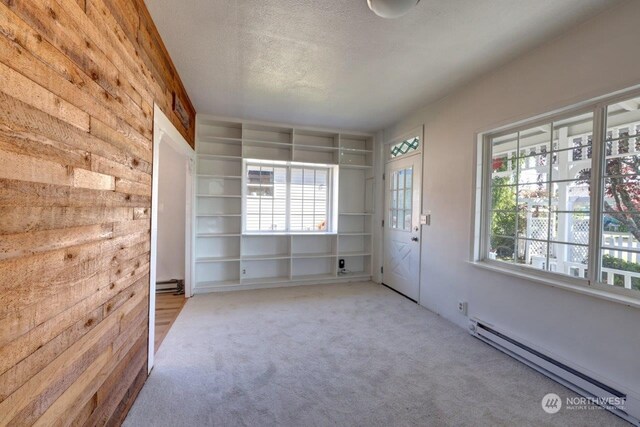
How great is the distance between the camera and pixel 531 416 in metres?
1.70

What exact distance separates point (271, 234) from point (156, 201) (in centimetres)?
230

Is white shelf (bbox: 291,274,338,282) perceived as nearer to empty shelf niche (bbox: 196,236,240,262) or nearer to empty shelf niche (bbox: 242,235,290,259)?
empty shelf niche (bbox: 242,235,290,259)

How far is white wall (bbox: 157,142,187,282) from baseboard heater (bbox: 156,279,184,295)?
79mm

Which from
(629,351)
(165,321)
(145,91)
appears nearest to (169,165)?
(165,321)

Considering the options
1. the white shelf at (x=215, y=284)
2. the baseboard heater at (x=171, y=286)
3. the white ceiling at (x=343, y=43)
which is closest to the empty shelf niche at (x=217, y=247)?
the white shelf at (x=215, y=284)

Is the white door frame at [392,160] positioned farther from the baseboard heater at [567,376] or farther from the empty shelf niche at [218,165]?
the empty shelf niche at [218,165]

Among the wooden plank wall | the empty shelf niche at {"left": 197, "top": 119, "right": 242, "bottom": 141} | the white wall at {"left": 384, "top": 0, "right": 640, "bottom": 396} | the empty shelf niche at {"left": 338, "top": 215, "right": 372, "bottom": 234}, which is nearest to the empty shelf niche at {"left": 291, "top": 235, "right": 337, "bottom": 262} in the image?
the empty shelf niche at {"left": 338, "top": 215, "right": 372, "bottom": 234}

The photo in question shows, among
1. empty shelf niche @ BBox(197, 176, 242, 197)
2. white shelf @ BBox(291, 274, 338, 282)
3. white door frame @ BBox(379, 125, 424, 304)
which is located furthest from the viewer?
white shelf @ BBox(291, 274, 338, 282)

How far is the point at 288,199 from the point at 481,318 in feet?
10.6

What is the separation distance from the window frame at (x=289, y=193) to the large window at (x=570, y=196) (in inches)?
98.3

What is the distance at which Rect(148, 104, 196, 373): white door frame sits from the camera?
2.09m

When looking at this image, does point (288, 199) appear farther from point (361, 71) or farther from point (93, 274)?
point (93, 274)

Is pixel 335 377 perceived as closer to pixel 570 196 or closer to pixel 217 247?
pixel 570 196

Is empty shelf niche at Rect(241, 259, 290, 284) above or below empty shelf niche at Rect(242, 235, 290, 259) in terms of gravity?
below
